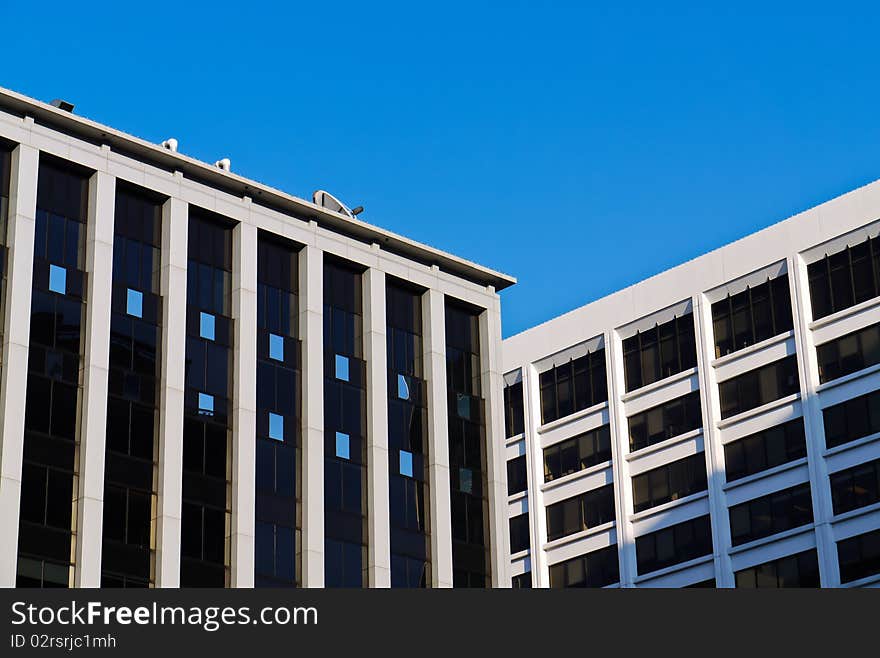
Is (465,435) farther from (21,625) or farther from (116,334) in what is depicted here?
(21,625)

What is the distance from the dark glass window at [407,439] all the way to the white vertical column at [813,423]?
1992 cm

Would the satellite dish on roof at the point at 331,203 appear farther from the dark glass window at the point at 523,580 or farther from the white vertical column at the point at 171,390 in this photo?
the dark glass window at the point at 523,580

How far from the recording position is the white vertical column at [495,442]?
7881 centimetres

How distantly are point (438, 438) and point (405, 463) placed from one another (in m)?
2.43

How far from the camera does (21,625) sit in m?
29.3

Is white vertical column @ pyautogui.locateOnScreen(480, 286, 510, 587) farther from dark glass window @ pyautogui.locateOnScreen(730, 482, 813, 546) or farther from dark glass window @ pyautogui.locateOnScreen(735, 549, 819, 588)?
dark glass window @ pyautogui.locateOnScreen(730, 482, 813, 546)

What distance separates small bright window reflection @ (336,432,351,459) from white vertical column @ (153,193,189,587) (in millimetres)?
8368

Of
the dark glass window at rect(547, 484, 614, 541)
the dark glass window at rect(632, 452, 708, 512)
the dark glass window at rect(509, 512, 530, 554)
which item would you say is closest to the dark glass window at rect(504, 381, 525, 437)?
the dark glass window at rect(509, 512, 530, 554)

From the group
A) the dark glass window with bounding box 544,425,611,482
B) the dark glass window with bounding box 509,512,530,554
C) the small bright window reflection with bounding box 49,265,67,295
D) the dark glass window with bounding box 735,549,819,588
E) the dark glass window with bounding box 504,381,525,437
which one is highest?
the dark glass window with bounding box 504,381,525,437

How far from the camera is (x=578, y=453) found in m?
97.3

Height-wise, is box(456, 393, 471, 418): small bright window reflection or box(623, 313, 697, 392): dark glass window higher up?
box(623, 313, 697, 392): dark glass window

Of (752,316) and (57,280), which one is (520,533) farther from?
(57,280)

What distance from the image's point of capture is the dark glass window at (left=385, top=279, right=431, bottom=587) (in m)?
74.9

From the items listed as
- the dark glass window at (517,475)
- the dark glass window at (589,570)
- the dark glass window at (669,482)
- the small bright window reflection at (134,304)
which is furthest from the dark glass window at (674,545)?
the small bright window reflection at (134,304)
